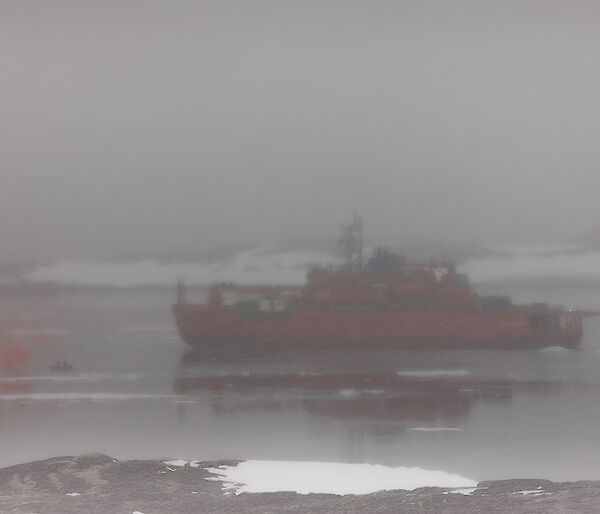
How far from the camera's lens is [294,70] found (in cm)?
412

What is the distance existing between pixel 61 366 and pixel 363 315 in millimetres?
1292

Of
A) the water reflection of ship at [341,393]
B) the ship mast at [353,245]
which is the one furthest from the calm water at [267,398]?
the ship mast at [353,245]

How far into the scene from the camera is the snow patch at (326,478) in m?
4.01

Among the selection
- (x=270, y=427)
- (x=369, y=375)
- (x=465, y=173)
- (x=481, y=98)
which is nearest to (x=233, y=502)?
(x=270, y=427)

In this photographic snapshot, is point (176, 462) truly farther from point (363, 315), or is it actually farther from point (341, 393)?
point (363, 315)

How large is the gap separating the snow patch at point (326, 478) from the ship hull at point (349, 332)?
19.0 inches

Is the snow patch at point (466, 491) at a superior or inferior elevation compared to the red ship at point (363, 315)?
inferior

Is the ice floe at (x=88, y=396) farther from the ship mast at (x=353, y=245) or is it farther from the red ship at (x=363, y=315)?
the ship mast at (x=353, y=245)

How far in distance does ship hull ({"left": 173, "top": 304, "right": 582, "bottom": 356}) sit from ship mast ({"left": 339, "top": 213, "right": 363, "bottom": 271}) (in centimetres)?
21

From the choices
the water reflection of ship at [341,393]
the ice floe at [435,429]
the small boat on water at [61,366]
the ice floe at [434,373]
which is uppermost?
the small boat on water at [61,366]

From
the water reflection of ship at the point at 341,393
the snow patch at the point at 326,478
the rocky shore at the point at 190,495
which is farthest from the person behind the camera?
the water reflection of ship at the point at 341,393

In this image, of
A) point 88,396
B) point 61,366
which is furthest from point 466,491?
point 61,366

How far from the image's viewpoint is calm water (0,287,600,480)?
4055 millimetres

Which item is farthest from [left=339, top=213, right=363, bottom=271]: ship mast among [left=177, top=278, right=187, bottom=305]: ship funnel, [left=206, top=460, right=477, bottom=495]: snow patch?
[left=206, top=460, right=477, bottom=495]: snow patch
